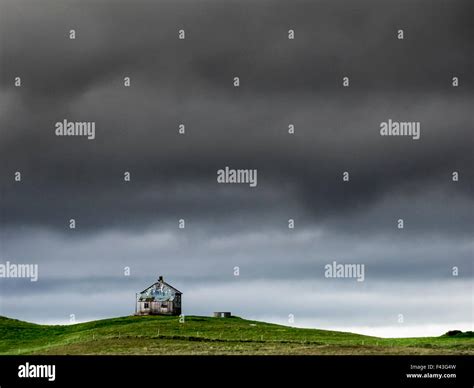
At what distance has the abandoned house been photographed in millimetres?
126688

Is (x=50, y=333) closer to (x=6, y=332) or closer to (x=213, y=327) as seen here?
(x=6, y=332)

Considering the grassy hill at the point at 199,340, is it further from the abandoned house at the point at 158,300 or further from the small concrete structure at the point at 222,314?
the abandoned house at the point at 158,300

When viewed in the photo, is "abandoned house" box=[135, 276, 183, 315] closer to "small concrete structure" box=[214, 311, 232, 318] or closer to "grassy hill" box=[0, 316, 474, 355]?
"grassy hill" box=[0, 316, 474, 355]

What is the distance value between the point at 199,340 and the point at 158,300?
40.9 metres

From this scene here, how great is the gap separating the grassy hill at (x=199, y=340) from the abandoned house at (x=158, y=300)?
5.40 meters

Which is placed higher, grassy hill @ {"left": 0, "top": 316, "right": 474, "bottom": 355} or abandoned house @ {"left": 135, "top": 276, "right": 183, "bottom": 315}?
abandoned house @ {"left": 135, "top": 276, "right": 183, "bottom": 315}

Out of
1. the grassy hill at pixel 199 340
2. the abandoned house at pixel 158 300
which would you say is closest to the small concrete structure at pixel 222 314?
the grassy hill at pixel 199 340

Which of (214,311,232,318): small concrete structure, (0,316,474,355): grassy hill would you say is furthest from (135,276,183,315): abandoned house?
(214,311,232,318): small concrete structure

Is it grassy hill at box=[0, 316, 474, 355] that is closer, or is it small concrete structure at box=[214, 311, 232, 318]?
grassy hill at box=[0, 316, 474, 355]

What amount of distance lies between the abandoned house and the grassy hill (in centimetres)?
540

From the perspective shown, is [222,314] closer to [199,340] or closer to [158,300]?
[158,300]

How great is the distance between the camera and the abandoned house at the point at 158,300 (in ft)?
416

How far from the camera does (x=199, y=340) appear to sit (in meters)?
86.9
